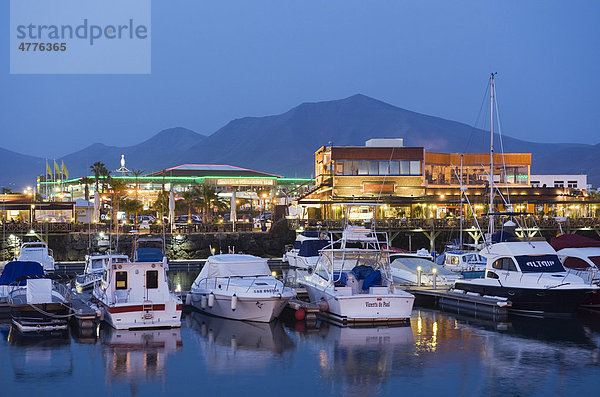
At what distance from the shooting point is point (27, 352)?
23.8m

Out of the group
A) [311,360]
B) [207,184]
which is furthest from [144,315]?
[207,184]

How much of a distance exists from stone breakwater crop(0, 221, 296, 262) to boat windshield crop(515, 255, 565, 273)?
36.4 m

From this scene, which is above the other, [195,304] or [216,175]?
[216,175]

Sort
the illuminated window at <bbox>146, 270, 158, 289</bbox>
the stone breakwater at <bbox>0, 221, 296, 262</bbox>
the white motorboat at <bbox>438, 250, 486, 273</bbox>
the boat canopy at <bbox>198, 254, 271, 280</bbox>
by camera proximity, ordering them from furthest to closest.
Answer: the stone breakwater at <bbox>0, 221, 296, 262</bbox>
the white motorboat at <bbox>438, 250, 486, 273</bbox>
the boat canopy at <bbox>198, 254, 271, 280</bbox>
the illuminated window at <bbox>146, 270, 158, 289</bbox>

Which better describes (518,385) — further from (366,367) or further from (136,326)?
(136,326)

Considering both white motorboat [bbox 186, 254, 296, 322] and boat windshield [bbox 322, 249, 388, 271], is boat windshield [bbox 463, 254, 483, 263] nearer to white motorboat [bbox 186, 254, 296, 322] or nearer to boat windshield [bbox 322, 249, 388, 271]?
boat windshield [bbox 322, 249, 388, 271]

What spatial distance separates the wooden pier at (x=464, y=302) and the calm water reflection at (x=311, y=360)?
0.84m

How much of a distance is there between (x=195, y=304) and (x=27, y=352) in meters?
9.03

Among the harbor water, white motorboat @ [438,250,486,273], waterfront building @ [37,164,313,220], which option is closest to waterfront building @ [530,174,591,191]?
waterfront building @ [37,164,313,220]

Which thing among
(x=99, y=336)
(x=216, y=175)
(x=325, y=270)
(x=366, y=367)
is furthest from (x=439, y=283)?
(x=216, y=175)

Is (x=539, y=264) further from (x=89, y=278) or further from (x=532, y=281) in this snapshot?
(x=89, y=278)

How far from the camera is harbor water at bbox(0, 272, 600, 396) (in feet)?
64.5

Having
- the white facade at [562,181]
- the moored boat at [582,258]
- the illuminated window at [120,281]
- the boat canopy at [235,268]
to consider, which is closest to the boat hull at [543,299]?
the moored boat at [582,258]

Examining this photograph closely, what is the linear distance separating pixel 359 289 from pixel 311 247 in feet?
57.4
